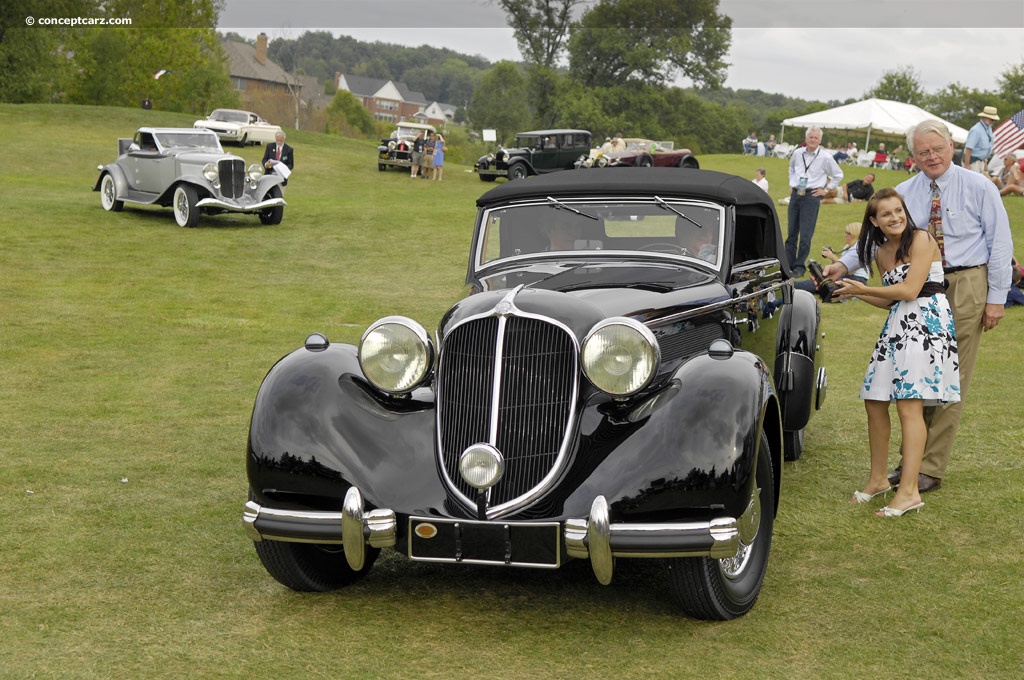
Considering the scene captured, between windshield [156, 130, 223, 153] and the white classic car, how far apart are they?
20.8 metres

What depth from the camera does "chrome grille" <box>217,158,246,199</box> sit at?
60.7 ft

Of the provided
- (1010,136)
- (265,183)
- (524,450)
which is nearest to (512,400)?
(524,450)

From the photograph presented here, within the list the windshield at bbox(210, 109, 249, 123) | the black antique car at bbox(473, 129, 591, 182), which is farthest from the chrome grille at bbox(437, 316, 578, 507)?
the windshield at bbox(210, 109, 249, 123)

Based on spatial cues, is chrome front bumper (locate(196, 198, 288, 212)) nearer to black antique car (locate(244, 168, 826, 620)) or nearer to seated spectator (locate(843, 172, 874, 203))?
seated spectator (locate(843, 172, 874, 203))

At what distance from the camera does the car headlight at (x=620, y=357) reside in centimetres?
407

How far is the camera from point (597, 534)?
372cm

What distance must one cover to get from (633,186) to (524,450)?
2157 mm

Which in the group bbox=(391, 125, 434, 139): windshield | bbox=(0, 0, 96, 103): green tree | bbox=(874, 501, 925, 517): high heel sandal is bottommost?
bbox=(874, 501, 925, 517): high heel sandal

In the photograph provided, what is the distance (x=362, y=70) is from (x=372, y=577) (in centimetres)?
17889

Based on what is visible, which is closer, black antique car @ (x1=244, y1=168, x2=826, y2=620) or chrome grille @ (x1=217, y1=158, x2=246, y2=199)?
black antique car @ (x1=244, y1=168, x2=826, y2=620)

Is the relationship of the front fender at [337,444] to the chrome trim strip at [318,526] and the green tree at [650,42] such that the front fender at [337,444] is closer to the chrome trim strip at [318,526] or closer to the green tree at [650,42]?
the chrome trim strip at [318,526]

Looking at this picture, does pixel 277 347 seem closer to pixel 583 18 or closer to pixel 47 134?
pixel 47 134

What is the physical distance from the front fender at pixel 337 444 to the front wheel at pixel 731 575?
99 centimetres

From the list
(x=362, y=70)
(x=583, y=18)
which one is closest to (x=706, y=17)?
(x=583, y=18)
